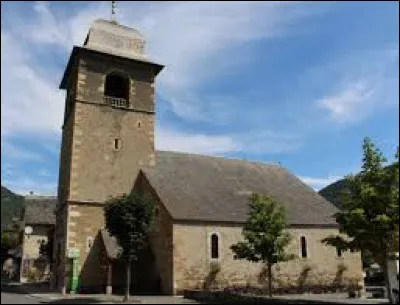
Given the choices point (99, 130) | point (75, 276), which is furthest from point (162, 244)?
point (99, 130)

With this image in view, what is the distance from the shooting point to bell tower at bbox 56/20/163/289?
28297mm

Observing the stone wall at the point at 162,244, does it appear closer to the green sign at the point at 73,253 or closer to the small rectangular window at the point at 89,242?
the small rectangular window at the point at 89,242

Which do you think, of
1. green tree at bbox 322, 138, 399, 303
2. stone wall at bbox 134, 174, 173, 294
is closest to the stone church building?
stone wall at bbox 134, 174, 173, 294

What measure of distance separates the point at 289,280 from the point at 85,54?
64.3ft

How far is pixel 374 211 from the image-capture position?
19.0 meters

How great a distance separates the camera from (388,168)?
19.1m

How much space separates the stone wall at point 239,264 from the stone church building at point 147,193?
0.19 feet

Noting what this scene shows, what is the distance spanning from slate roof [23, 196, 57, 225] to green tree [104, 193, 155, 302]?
88.7ft

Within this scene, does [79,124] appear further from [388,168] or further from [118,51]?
[388,168]

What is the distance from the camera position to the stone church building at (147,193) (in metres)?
26.9

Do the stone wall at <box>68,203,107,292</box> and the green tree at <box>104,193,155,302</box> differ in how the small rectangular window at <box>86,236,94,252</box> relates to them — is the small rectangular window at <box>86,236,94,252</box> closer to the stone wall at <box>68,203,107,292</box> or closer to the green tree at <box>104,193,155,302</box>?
the stone wall at <box>68,203,107,292</box>

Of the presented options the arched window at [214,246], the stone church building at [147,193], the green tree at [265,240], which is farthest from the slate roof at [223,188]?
the green tree at [265,240]

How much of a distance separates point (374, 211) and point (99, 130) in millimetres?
18216

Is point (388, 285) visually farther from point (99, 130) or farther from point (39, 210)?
point (39, 210)
